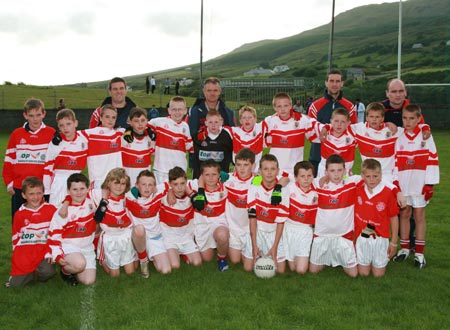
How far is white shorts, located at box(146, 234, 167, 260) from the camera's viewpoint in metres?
5.28

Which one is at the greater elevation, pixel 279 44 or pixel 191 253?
pixel 279 44

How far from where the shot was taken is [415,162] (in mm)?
5406

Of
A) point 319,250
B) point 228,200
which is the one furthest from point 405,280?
point 228,200

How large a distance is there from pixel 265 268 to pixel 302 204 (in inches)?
33.1

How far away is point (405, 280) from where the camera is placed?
4797 millimetres

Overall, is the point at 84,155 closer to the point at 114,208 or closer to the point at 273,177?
the point at 114,208

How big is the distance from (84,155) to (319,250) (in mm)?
2847

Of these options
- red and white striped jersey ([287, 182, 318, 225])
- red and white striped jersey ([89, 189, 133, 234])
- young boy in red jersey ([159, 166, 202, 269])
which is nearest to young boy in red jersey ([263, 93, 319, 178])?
red and white striped jersey ([287, 182, 318, 225])

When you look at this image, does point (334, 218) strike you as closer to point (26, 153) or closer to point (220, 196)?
point (220, 196)

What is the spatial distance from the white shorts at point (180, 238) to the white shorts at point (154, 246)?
0.46 feet

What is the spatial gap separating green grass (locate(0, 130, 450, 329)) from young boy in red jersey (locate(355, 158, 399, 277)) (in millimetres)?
192

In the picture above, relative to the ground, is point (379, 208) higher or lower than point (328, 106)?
lower

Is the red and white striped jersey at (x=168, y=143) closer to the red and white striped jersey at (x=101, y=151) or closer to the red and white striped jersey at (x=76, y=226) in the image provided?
the red and white striped jersey at (x=101, y=151)

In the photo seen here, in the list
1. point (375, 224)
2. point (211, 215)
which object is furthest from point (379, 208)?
point (211, 215)
